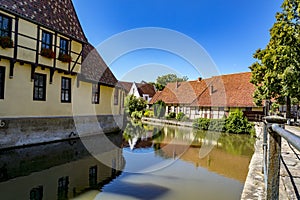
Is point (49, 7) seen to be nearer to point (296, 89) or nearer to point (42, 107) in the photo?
point (42, 107)

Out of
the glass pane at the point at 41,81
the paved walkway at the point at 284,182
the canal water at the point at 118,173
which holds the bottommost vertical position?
the canal water at the point at 118,173

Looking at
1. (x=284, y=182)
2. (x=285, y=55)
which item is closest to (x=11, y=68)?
(x=284, y=182)

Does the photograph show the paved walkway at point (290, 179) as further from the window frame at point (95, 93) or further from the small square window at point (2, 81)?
the window frame at point (95, 93)

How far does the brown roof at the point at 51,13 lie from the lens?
29.8ft

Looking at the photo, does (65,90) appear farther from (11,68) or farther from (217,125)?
(217,125)

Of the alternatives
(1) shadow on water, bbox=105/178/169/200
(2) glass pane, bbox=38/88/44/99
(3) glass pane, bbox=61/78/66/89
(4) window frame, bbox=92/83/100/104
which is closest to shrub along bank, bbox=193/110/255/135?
(4) window frame, bbox=92/83/100/104

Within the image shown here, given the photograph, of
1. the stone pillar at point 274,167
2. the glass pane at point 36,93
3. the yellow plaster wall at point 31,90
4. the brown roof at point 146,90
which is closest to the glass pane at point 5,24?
the yellow plaster wall at point 31,90

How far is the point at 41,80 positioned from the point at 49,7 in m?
3.74

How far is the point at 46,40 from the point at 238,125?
1500 cm

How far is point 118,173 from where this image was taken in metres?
6.70

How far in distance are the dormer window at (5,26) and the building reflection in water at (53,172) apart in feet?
15.0

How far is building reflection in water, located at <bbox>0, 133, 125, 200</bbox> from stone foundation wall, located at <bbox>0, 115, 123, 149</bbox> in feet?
1.66

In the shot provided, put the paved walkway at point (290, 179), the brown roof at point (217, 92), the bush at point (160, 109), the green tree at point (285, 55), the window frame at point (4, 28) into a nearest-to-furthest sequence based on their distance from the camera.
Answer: the paved walkway at point (290, 179) → the window frame at point (4, 28) → the green tree at point (285, 55) → the brown roof at point (217, 92) → the bush at point (160, 109)

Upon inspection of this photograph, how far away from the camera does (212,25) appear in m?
14.2
